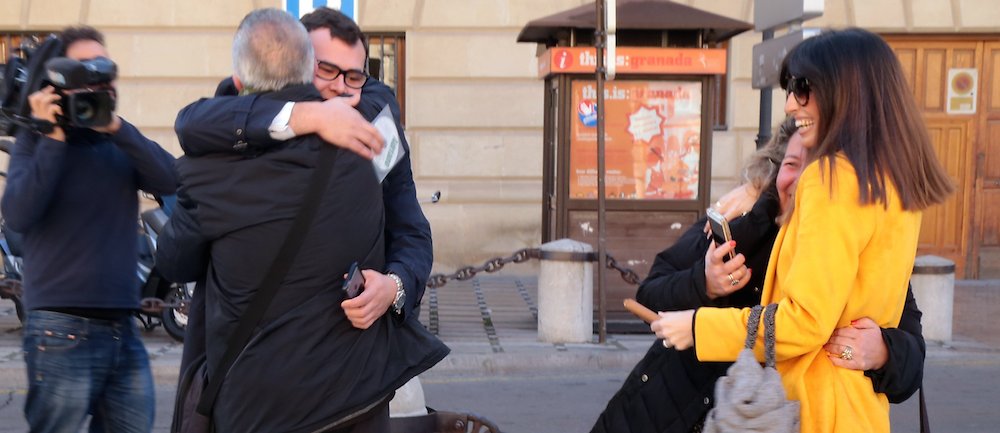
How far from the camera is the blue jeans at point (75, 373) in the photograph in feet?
10.6

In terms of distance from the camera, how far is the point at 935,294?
8.29 meters

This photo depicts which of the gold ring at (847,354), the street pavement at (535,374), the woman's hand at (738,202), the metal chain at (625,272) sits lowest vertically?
the street pavement at (535,374)

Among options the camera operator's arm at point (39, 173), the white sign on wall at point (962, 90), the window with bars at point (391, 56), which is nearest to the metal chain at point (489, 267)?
the window with bars at point (391, 56)

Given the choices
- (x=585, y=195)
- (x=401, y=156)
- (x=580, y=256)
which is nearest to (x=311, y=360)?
(x=401, y=156)

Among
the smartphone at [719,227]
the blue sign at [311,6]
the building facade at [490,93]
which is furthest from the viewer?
the building facade at [490,93]

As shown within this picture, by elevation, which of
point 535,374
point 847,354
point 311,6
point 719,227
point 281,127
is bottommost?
point 535,374

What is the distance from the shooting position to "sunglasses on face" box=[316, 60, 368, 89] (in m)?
2.78

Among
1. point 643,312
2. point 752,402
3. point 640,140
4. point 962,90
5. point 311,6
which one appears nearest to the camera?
point 752,402

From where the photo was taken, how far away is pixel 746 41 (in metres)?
12.4

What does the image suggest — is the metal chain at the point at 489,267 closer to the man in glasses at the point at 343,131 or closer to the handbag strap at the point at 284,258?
the man in glasses at the point at 343,131

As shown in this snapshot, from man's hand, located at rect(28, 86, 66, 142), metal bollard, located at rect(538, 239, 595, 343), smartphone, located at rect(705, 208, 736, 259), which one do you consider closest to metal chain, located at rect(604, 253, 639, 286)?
metal bollard, located at rect(538, 239, 595, 343)

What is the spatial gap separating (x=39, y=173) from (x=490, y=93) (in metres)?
9.47

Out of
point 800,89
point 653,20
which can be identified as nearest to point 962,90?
point 653,20

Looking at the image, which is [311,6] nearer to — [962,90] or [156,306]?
[156,306]
